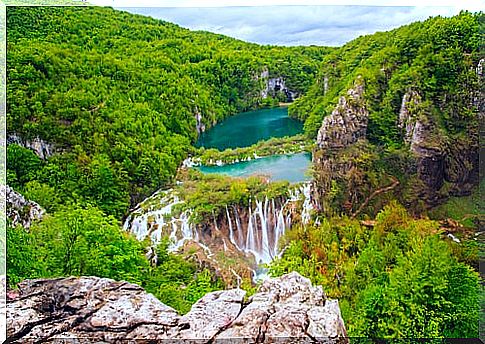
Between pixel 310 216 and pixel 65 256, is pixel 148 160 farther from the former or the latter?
pixel 310 216

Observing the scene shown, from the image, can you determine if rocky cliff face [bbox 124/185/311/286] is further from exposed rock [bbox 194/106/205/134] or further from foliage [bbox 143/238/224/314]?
exposed rock [bbox 194/106/205/134]

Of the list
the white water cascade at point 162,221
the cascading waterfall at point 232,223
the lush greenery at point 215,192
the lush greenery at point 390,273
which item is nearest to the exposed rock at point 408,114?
the lush greenery at point 390,273

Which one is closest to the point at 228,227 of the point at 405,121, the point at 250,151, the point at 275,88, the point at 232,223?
the point at 232,223

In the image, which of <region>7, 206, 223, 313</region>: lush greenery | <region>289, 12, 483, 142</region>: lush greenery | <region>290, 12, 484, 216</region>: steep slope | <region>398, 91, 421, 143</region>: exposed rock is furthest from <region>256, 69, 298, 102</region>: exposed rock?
<region>7, 206, 223, 313</region>: lush greenery

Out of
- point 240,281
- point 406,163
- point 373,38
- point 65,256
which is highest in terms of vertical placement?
point 373,38

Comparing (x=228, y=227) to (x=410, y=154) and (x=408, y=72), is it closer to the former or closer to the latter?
(x=410, y=154)

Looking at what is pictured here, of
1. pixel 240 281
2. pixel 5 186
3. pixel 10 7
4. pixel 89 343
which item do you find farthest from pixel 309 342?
pixel 10 7
